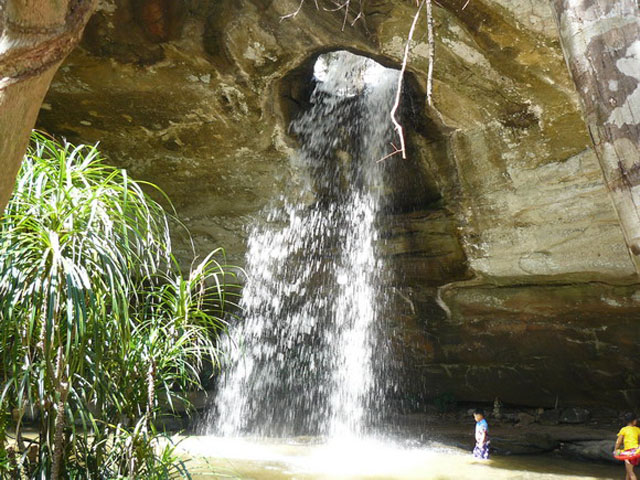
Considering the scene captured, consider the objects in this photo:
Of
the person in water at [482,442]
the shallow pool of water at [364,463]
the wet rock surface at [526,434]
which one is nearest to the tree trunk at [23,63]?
the shallow pool of water at [364,463]

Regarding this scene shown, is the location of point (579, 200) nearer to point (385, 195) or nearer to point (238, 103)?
point (385, 195)

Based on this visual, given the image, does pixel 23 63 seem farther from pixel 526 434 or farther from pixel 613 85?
pixel 526 434

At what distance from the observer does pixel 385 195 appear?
6816 mm

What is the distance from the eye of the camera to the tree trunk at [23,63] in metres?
0.74

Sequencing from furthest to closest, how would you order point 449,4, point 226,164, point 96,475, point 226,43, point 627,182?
1. point 226,164
2. point 226,43
3. point 449,4
4. point 96,475
5. point 627,182

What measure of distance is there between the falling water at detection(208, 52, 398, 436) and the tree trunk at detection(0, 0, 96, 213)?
5.52m

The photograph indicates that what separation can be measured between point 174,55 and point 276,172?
185 centimetres

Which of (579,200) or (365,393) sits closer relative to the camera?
(579,200)

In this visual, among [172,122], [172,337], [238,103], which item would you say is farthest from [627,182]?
[172,122]

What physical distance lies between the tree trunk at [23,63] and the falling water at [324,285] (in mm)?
5519

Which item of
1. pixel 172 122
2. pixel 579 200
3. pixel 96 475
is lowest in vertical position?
pixel 96 475

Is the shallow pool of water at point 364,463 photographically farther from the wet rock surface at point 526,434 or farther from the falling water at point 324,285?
the falling water at point 324,285

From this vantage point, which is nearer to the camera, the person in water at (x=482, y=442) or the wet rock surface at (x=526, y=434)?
the person in water at (x=482, y=442)

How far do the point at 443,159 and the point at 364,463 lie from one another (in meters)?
3.15
